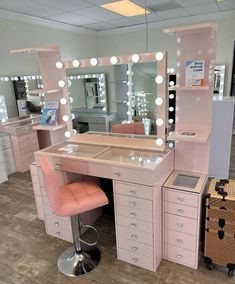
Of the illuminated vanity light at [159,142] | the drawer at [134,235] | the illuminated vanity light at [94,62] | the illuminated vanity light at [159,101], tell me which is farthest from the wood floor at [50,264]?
the illuminated vanity light at [94,62]

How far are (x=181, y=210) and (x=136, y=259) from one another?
1.78ft

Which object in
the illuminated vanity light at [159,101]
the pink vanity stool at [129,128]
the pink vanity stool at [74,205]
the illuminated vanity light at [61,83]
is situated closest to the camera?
the pink vanity stool at [74,205]

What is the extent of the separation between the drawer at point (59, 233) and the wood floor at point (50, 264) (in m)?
0.04

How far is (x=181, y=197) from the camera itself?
5.60 feet

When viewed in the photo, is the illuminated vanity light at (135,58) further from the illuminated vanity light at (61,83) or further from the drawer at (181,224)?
the drawer at (181,224)

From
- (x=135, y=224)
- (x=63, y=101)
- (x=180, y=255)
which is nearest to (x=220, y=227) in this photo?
(x=180, y=255)

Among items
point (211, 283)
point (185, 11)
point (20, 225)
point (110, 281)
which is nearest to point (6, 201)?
point (20, 225)

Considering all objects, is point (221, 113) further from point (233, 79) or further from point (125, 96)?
point (233, 79)

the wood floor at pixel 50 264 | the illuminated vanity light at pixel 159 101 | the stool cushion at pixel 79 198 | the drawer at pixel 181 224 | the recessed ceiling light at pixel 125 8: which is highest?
the recessed ceiling light at pixel 125 8

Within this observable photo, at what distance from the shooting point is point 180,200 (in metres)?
1.72

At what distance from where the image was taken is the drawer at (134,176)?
5.25 feet

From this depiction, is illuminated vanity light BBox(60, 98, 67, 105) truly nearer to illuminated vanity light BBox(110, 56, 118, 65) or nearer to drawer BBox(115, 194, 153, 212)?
illuminated vanity light BBox(110, 56, 118, 65)

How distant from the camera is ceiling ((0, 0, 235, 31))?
3.38 meters

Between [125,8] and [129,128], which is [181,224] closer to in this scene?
[129,128]
